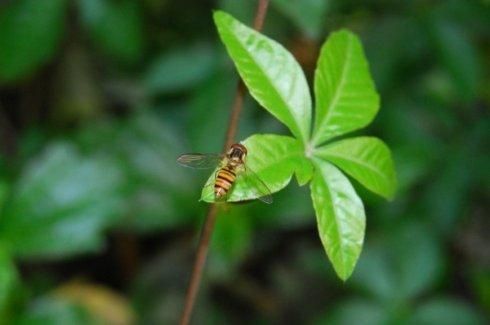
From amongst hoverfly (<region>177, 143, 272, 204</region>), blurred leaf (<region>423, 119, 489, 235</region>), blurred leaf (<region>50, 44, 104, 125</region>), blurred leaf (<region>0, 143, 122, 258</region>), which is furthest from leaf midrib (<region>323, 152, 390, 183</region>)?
blurred leaf (<region>50, 44, 104, 125</region>)

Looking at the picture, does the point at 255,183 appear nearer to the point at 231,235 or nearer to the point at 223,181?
the point at 223,181

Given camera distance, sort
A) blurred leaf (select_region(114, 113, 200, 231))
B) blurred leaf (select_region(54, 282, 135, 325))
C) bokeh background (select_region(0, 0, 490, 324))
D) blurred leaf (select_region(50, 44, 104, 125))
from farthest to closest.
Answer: blurred leaf (select_region(50, 44, 104, 125)) → blurred leaf (select_region(54, 282, 135, 325)) → blurred leaf (select_region(114, 113, 200, 231)) → bokeh background (select_region(0, 0, 490, 324))

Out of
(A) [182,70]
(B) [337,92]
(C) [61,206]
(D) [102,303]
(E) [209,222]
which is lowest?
(D) [102,303]

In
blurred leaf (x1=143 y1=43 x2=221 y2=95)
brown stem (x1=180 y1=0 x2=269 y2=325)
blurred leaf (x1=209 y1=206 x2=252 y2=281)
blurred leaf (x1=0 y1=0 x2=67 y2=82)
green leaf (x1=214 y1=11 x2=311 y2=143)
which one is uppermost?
green leaf (x1=214 y1=11 x2=311 y2=143)

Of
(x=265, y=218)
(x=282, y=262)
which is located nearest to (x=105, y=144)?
(x=265, y=218)

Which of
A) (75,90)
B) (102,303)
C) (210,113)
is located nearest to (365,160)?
→ (210,113)

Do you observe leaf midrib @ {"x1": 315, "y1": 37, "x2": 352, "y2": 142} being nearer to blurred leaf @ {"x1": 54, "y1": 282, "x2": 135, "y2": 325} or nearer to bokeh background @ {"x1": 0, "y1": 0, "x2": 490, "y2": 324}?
bokeh background @ {"x1": 0, "y1": 0, "x2": 490, "y2": 324}
